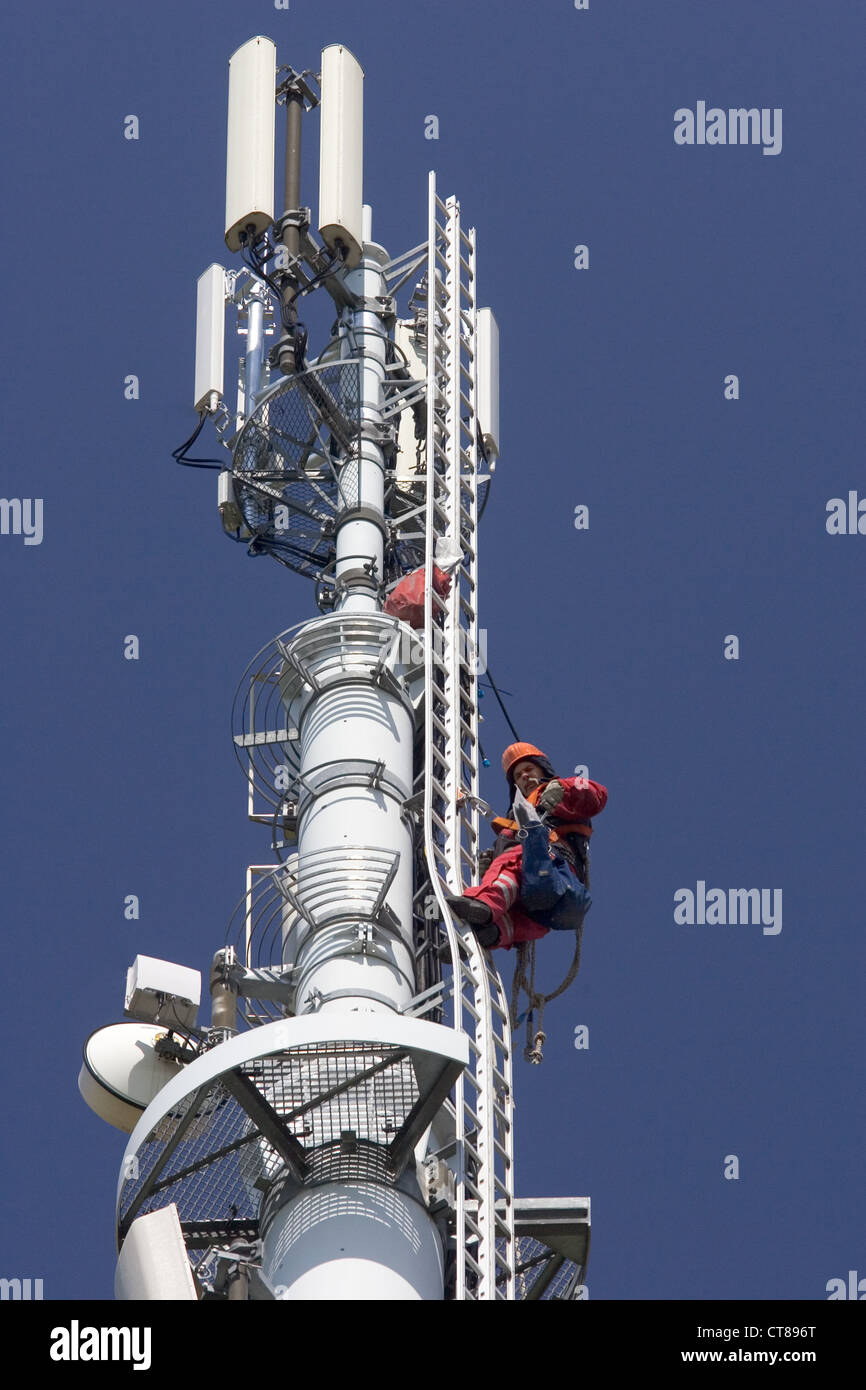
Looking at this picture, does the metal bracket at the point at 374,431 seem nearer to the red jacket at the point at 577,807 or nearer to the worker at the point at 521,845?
the worker at the point at 521,845

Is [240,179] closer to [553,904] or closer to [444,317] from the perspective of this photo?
[444,317]

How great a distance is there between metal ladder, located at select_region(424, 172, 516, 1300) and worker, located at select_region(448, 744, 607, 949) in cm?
25

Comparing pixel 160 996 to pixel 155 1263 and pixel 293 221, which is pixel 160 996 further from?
pixel 293 221

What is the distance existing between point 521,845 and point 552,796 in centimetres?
79

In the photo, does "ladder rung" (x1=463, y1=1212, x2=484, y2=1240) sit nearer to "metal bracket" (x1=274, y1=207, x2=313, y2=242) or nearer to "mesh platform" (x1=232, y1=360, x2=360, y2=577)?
"mesh platform" (x1=232, y1=360, x2=360, y2=577)

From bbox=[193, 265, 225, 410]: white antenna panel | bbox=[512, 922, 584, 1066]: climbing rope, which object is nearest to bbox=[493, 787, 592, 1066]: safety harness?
bbox=[512, 922, 584, 1066]: climbing rope

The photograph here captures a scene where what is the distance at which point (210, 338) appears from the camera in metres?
33.9

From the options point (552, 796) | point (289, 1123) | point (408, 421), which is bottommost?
point (289, 1123)

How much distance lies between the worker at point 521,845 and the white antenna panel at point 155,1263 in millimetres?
5050

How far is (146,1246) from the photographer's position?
23281 mm

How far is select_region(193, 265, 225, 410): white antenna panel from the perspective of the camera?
1321 inches

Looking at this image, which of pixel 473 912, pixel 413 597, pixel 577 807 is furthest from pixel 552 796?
A: pixel 413 597
